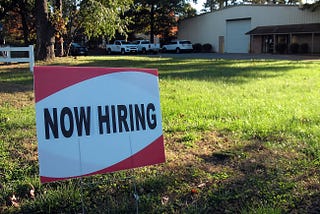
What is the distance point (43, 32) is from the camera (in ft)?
72.5

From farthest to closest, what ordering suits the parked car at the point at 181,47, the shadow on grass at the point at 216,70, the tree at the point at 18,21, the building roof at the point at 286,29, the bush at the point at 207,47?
the bush at the point at 207,47 < the parked car at the point at 181,47 < the building roof at the point at 286,29 < the tree at the point at 18,21 < the shadow on grass at the point at 216,70

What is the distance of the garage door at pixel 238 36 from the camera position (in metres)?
49.1

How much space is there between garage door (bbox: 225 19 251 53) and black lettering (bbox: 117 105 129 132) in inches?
1838

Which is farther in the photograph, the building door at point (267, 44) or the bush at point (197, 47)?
the bush at point (197, 47)

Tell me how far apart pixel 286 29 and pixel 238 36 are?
8.41m

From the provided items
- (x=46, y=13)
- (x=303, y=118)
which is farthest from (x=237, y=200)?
(x=46, y=13)

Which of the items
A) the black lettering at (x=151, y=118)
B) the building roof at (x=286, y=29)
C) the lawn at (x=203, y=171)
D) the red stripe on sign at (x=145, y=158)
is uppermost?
the building roof at (x=286, y=29)

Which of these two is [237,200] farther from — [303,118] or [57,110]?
[303,118]

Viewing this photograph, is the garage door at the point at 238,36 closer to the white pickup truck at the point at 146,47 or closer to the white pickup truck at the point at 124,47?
the white pickup truck at the point at 146,47

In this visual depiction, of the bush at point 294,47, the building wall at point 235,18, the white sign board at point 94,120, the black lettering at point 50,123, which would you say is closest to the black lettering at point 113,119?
the white sign board at point 94,120

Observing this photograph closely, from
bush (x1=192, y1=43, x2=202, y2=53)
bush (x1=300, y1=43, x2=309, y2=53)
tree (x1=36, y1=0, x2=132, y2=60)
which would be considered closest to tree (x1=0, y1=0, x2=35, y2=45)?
tree (x1=36, y1=0, x2=132, y2=60)

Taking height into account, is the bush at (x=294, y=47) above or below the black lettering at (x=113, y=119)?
above

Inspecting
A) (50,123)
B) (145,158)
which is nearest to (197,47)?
(145,158)

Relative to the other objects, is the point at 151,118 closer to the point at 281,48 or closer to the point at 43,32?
the point at 43,32
